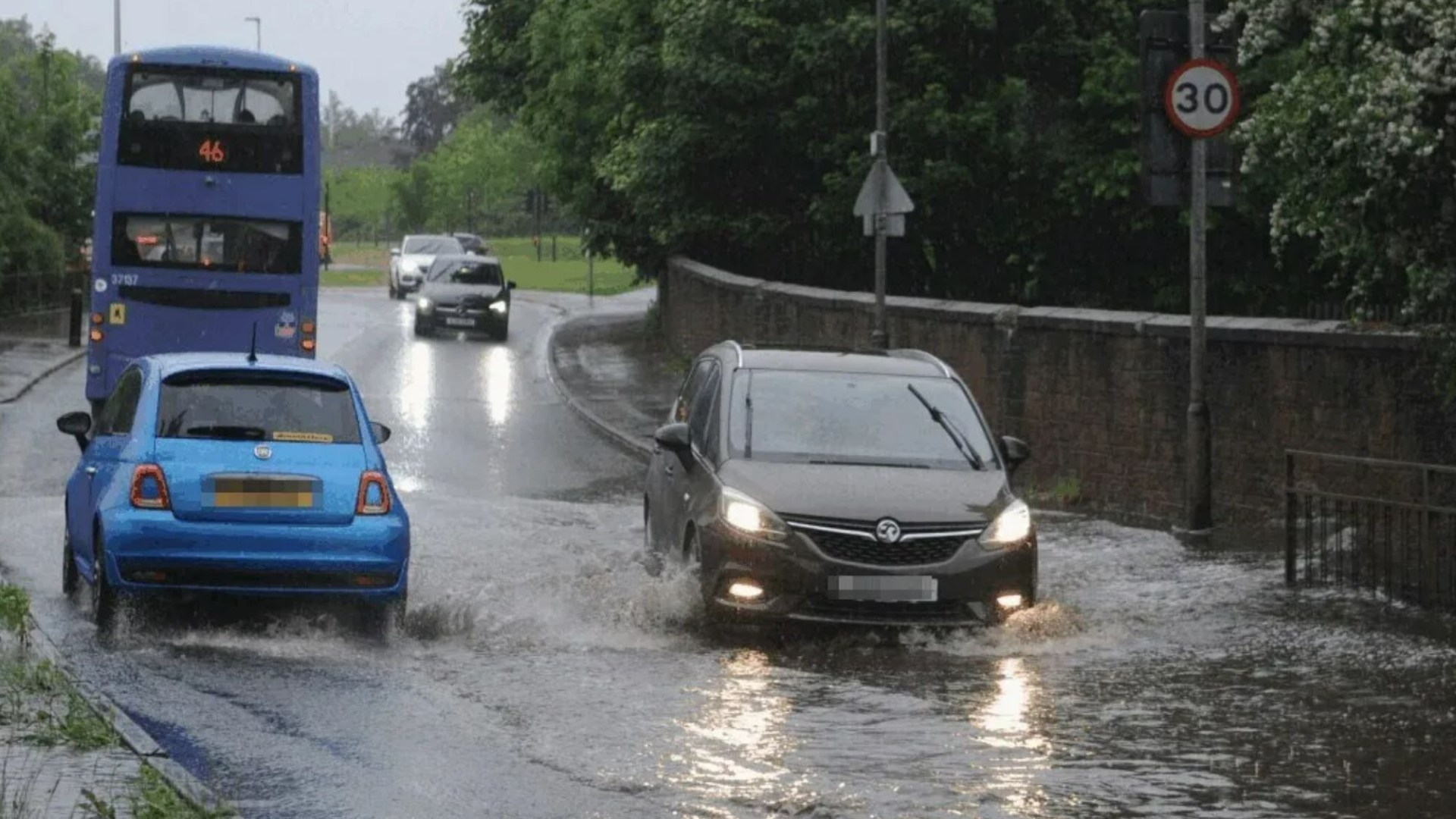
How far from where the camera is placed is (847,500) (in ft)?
41.1

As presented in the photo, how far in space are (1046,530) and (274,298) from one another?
41.3 feet

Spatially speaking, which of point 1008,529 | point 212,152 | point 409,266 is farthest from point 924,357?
point 409,266

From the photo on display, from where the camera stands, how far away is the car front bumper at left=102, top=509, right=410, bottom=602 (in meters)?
12.0

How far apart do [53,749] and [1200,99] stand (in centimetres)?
1132

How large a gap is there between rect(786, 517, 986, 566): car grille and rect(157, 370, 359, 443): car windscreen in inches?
98.0

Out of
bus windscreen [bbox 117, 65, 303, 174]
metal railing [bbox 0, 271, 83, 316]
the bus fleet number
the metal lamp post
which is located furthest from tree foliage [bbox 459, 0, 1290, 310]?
metal railing [bbox 0, 271, 83, 316]

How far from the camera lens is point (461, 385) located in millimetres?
35594

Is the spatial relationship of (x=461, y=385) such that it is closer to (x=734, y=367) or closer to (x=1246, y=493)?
(x=1246, y=493)

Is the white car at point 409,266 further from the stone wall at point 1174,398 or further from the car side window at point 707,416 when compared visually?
the car side window at point 707,416

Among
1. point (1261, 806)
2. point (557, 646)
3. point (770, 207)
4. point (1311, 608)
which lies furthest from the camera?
point (770, 207)

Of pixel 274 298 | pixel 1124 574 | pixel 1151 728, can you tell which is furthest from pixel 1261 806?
pixel 274 298

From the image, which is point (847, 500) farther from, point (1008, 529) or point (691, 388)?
point (691, 388)

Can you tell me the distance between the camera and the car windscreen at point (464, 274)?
160 ft

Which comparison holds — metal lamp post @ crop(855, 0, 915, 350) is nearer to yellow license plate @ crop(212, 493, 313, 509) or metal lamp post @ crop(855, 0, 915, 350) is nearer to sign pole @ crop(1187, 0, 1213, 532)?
sign pole @ crop(1187, 0, 1213, 532)
